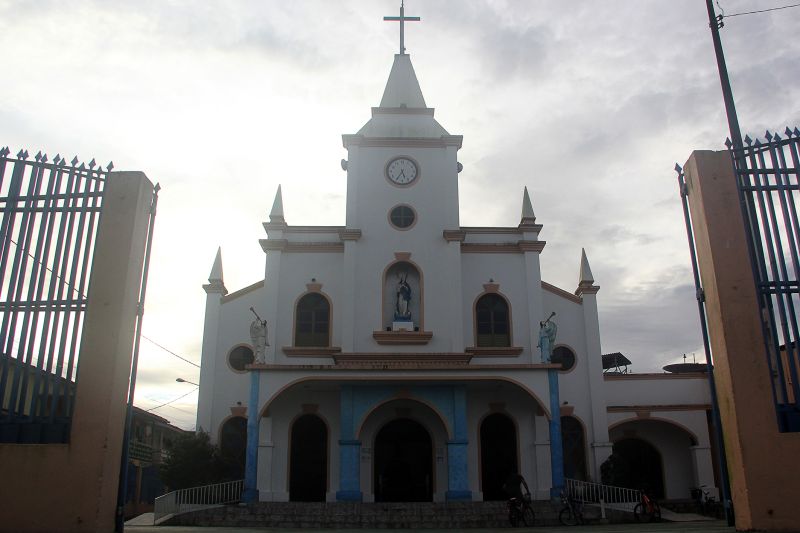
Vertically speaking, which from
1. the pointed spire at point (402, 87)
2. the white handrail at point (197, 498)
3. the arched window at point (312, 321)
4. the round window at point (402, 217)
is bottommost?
the white handrail at point (197, 498)

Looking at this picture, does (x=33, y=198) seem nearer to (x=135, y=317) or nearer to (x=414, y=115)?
(x=135, y=317)

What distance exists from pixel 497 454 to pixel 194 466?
8451mm

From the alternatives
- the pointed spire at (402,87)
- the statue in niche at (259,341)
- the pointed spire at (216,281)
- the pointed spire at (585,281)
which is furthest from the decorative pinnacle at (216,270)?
the pointed spire at (585,281)

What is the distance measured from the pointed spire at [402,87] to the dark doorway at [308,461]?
11.4 meters

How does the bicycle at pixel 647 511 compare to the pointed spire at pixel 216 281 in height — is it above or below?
below

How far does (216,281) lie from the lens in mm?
22844

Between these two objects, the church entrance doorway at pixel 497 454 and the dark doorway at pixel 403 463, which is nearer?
the dark doorway at pixel 403 463

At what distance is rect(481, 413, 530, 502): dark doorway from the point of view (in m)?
20.0

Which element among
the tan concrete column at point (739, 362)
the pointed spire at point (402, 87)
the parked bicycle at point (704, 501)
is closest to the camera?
the tan concrete column at point (739, 362)

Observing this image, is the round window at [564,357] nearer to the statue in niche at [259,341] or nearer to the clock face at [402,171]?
the clock face at [402,171]

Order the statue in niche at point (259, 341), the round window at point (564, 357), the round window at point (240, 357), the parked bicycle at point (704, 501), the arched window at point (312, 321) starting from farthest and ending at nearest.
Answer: the round window at point (564, 357) < the round window at point (240, 357) < the arched window at point (312, 321) < the statue in niche at point (259, 341) < the parked bicycle at point (704, 501)

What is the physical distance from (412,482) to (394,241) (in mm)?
7256

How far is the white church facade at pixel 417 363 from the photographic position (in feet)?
61.8

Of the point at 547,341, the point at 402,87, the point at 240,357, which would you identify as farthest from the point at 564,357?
the point at 402,87
